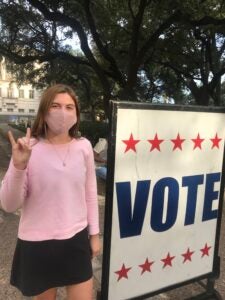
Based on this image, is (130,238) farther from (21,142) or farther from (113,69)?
(113,69)

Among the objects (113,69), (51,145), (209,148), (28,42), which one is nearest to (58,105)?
(51,145)

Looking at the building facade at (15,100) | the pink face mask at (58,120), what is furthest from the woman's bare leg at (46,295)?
the building facade at (15,100)

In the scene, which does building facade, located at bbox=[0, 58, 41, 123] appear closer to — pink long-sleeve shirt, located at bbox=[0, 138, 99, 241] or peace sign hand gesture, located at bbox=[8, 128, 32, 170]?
pink long-sleeve shirt, located at bbox=[0, 138, 99, 241]

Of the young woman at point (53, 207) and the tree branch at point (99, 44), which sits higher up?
the tree branch at point (99, 44)

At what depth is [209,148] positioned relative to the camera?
9.32 feet

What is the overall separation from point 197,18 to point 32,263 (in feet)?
39.8

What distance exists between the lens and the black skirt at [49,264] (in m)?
2.08

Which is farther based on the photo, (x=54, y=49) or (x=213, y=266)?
(x=54, y=49)

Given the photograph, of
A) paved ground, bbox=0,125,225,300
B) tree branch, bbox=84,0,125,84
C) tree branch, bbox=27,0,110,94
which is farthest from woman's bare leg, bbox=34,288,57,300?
tree branch, bbox=84,0,125,84

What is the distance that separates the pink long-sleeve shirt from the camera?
205cm

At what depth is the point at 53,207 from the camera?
2096mm

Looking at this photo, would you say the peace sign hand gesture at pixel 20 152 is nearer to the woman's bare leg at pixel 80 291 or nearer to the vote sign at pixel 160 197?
the vote sign at pixel 160 197

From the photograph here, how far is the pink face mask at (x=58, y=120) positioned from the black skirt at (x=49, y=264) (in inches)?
23.6

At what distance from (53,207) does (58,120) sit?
0.48 meters
